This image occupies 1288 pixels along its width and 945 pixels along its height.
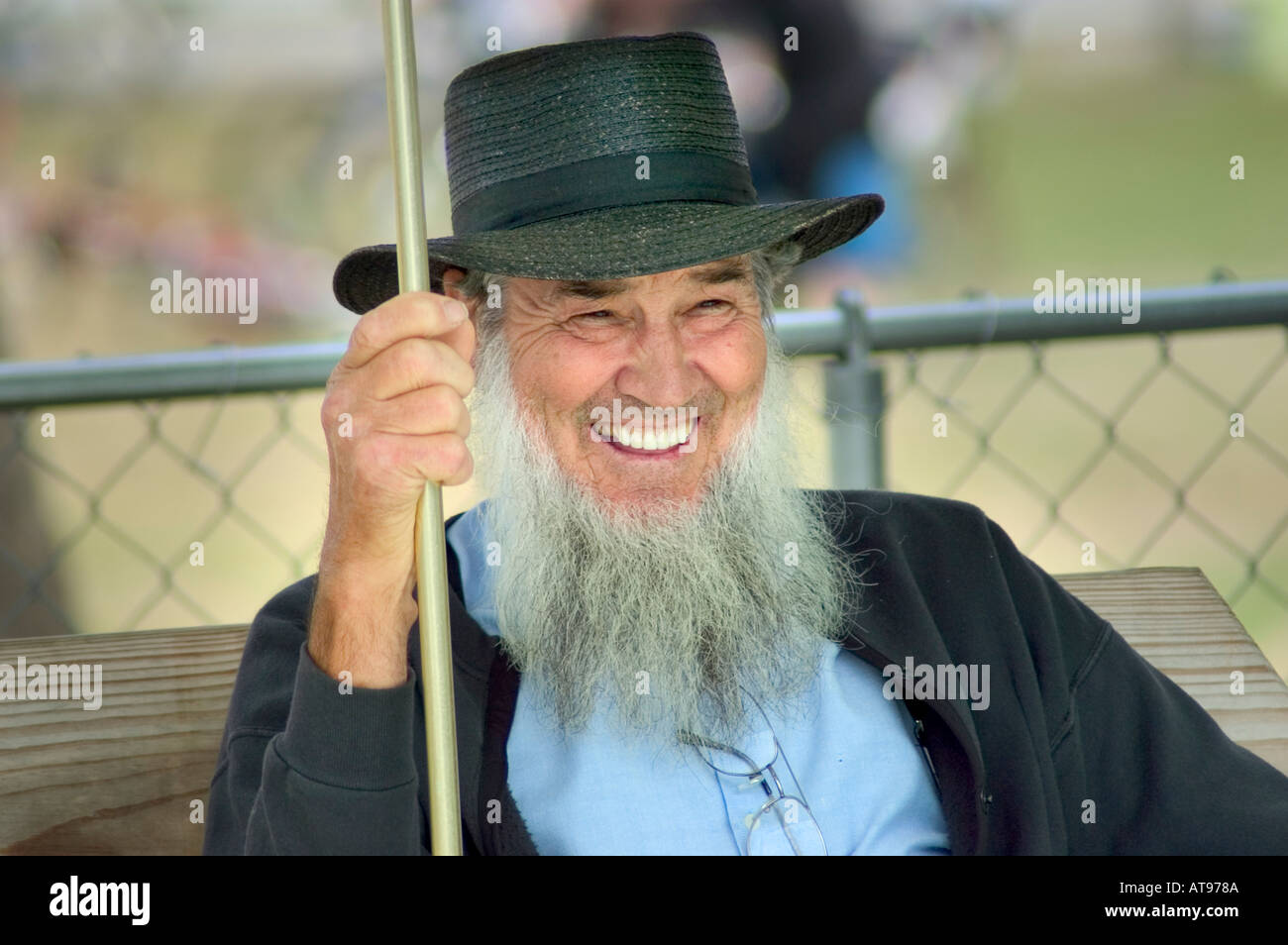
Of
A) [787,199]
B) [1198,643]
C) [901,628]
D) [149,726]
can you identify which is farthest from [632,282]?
[787,199]

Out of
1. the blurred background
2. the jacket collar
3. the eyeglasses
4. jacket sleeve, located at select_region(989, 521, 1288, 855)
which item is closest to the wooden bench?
jacket sleeve, located at select_region(989, 521, 1288, 855)

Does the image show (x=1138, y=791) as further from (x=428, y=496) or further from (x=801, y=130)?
(x=801, y=130)

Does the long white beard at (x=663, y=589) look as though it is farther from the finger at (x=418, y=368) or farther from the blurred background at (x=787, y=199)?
the blurred background at (x=787, y=199)

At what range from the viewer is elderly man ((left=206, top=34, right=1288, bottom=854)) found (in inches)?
69.6

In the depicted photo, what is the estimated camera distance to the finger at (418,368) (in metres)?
1.24

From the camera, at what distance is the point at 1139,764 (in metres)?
1.88

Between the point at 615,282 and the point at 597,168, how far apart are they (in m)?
0.15

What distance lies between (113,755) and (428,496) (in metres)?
0.96

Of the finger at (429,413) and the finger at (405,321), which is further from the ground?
the finger at (405,321)

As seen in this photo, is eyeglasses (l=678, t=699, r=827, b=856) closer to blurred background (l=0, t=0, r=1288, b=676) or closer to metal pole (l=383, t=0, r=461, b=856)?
metal pole (l=383, t=0, r=461, b=856)

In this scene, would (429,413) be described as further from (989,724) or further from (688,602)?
(989,724)

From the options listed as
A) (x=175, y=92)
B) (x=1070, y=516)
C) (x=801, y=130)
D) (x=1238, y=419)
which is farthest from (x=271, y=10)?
(x=1238, y=419)

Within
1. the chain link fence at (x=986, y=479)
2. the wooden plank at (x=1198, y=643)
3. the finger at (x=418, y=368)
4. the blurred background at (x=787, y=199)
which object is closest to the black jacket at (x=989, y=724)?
the wooden plank at (x=1198, y=643)

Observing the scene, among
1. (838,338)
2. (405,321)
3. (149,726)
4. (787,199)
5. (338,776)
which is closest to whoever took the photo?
(405,321)
